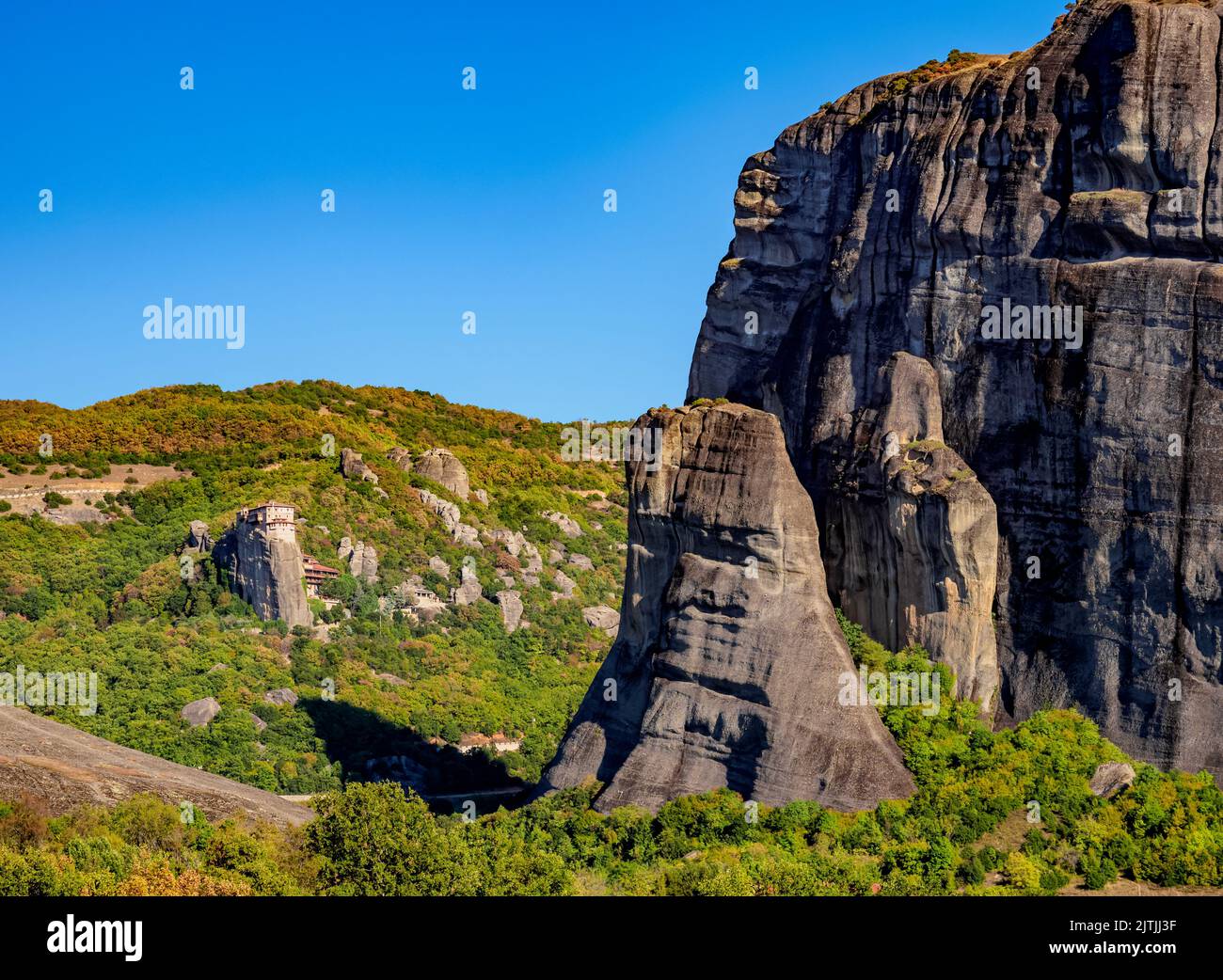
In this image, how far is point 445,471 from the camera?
125 m

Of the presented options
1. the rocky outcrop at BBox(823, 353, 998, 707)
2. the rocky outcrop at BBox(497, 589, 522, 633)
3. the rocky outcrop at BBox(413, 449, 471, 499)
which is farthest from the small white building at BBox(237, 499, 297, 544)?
the rocky outcrop at BBox(823, 353, 998, 707)

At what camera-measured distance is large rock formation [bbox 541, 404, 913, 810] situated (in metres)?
55.4

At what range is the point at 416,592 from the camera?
10781 cm

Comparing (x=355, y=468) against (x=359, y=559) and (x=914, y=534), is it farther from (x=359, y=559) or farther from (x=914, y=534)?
(x=914, y=534)

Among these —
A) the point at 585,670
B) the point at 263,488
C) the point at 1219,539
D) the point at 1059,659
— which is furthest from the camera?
the point at 263,488

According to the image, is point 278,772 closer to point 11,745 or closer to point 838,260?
point 11,745

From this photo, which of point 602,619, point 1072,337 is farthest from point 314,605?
point 1072,337

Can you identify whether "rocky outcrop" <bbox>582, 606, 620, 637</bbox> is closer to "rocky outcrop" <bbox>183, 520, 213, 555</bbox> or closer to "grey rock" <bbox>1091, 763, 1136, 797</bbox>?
"rocky outcrop" <bbox>183, 520, 213, 555</bbox>

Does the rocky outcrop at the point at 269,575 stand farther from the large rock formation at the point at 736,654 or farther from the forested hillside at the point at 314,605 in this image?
the large rock formation at the point at 736,654

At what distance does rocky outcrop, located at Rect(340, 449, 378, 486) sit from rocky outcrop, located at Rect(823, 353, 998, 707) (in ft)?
193

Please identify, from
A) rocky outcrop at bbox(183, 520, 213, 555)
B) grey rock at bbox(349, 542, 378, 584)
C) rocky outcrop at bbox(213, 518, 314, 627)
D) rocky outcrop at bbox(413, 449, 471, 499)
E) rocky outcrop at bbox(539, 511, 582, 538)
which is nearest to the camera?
rocky outcrop at bbox(213, 518, 314, 627)

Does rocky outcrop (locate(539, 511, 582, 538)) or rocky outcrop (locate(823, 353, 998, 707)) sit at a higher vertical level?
rocky outcrop (locate(539, 511, 582, 538))
